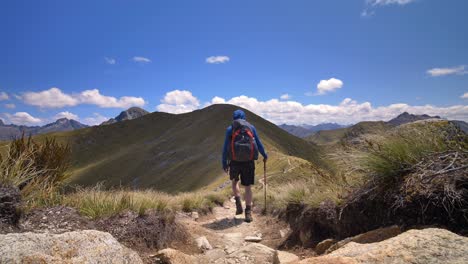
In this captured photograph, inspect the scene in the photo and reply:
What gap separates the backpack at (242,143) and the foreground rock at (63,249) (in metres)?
4.50

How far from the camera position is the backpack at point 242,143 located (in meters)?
7.43

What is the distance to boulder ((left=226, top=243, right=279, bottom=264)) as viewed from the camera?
4.54 metres

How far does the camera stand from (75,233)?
2.99m

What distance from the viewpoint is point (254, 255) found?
470cm

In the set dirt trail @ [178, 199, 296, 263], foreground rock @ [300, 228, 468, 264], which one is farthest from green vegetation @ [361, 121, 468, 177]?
dirt trail @ [178, 199, 296, 263]

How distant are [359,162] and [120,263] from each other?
3.35 metres

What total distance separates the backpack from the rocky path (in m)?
1.58

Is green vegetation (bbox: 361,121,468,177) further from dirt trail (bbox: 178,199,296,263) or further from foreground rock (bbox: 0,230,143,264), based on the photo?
foreground rock (bbox: 0,230,143,264)

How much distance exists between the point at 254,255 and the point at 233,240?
1429 mm

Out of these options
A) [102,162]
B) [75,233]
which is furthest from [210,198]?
[102,162]

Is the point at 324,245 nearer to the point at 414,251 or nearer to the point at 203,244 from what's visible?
the point at 414,251

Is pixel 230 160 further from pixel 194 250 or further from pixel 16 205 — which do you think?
pixel 16 205

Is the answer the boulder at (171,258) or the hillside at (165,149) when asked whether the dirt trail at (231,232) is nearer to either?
the boulder at (171,258)

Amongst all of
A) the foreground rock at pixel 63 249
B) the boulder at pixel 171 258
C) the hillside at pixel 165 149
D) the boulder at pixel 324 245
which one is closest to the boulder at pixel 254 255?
the boulder at pixel 324 245
